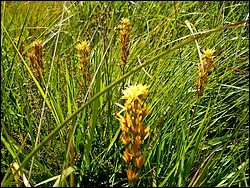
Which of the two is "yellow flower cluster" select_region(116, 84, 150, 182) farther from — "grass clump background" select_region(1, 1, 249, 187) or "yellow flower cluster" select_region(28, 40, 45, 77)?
"yellow flower cluster" select_region(28, 40, 45, 77)

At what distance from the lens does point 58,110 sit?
3.92 ft

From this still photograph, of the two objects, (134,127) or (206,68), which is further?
(206,68)

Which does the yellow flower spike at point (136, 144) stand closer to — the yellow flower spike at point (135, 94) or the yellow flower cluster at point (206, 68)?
the yellow flower spike at point (135, 94)

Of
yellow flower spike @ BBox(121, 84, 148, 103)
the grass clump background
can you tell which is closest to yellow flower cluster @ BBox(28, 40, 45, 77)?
the grass clump background

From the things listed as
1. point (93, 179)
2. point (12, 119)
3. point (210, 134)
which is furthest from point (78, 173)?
point (210, 134)

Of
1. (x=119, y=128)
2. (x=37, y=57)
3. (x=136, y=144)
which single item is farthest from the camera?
(x=37, y=57)

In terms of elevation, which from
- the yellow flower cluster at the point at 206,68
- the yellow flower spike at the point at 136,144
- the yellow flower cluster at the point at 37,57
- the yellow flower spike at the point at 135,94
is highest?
the yellow flower cluster at the point at 37,57

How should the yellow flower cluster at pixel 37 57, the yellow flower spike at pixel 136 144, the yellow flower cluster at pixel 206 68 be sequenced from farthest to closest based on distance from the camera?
the yellow flower cluster at pixel 37 57 → the yellow flower cluster at pixel 206 68 → the yellow flower spike at pixel 136 144

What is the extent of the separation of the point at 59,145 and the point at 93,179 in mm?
148

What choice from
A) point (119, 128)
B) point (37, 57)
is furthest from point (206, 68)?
point (37, 57)

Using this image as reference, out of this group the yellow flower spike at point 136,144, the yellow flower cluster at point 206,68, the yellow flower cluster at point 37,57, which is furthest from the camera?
the yellow flower cluster at point 37,57

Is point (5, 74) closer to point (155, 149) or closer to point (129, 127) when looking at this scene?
point (155, 149)

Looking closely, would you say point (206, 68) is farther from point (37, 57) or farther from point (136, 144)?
point (37, 57)

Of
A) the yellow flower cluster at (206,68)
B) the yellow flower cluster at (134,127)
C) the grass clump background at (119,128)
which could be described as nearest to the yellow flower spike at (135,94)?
the yellow flower cluster at (134,127)
